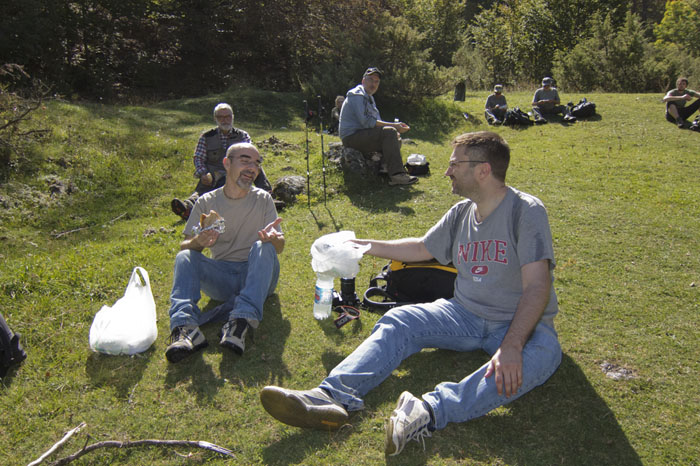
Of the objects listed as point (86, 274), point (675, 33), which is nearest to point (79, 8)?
point (86, 274)

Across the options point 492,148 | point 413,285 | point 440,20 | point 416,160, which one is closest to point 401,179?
point 416,160

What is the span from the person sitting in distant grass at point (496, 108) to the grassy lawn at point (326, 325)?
404 centimetres

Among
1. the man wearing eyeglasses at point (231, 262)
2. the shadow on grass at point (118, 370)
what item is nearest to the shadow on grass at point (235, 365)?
the man wearing eyeglasses at point (231, 262)

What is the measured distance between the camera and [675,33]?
152ft

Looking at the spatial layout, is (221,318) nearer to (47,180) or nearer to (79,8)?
(47,180)

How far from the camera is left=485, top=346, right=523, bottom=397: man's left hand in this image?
2.57 metres

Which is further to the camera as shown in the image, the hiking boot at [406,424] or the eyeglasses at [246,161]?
the eyeglasses at [246,161]

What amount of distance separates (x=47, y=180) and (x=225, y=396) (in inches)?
286

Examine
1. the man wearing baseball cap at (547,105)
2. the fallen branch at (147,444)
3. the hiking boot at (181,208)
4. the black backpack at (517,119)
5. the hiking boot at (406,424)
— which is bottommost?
the fallen branch at (147,444)

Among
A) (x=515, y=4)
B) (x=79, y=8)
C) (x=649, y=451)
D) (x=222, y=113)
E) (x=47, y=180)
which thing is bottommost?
(x=649, y=451)

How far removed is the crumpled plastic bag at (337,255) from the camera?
3.71m

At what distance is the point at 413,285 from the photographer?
4.14 meters

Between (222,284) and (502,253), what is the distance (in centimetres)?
249

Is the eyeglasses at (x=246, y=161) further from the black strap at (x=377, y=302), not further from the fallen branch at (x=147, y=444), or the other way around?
the fallen branch at (x=147, y=444)
